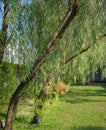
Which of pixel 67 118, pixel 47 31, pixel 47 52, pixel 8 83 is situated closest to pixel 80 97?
pixel 67 118

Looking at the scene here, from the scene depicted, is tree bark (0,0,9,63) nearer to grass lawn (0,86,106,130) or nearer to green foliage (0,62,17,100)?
grass lawn (0,86,106,130)

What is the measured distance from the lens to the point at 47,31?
6570 mm

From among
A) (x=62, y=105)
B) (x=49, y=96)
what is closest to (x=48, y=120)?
(x=49, y=96)

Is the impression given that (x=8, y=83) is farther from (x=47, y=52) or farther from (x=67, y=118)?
(x=47, y=52)

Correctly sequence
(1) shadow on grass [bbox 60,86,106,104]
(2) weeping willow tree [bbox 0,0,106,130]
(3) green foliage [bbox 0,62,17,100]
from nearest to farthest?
(2) weeping willow tree [bbox 0,0,106,130]
(3) green foliage [bbox 0,62,17,100]
(1) shadow on grass [bbox 60,86,106,104]

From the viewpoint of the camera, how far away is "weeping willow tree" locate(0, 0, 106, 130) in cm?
621

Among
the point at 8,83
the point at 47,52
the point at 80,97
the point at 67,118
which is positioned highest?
the point at 47,52

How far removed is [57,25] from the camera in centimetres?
673

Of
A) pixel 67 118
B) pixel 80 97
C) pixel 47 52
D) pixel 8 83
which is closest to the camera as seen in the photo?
pixel 47 52

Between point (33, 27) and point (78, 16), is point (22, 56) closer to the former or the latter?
point (33, 27)

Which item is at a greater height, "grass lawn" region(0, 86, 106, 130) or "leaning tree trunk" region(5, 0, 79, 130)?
"leaning tree trunk" region(5, 0, 79, 130)

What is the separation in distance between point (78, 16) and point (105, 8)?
498 mm

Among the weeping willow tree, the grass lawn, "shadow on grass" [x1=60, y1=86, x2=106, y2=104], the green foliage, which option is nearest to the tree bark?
the weeping willow tree

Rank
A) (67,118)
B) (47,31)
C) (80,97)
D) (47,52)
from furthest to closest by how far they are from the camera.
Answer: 1. (80,97)
2. (67,118)
3. (47,31)
4. (47,52)
